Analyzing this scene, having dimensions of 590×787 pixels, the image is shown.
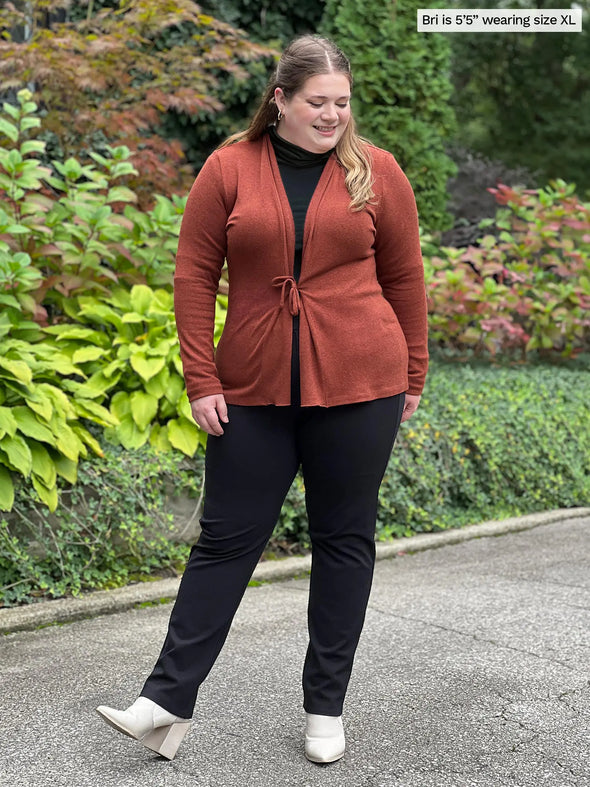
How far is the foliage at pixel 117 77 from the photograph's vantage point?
6078mm

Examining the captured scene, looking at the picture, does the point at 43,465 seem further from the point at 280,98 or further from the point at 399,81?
the point at 399,81

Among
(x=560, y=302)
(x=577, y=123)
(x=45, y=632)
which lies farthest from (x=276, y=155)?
(x=577, y=123)

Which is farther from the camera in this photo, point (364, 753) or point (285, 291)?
point (364, 753)

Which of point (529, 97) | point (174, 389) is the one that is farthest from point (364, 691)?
point (529, 97)

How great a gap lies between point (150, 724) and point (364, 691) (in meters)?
0.93

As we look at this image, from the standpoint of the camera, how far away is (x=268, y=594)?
4574mm

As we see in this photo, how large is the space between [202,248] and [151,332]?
2.36 m

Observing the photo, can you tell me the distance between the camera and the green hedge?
4.30 metres

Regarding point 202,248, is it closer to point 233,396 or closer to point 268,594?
point 233,396

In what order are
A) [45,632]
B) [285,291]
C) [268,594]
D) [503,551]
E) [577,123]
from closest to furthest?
[285,291], [45,632], [268,594], [503,551], [577,123]

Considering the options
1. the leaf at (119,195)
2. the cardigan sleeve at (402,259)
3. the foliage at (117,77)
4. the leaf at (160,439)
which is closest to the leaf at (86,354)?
the leaf at (160,439)

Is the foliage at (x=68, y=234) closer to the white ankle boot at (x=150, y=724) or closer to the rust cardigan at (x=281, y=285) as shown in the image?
the rust cardigan at (x=281, y=285)

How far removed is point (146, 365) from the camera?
4.86 m

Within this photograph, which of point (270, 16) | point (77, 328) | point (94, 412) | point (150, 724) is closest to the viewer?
point (150, 724)
